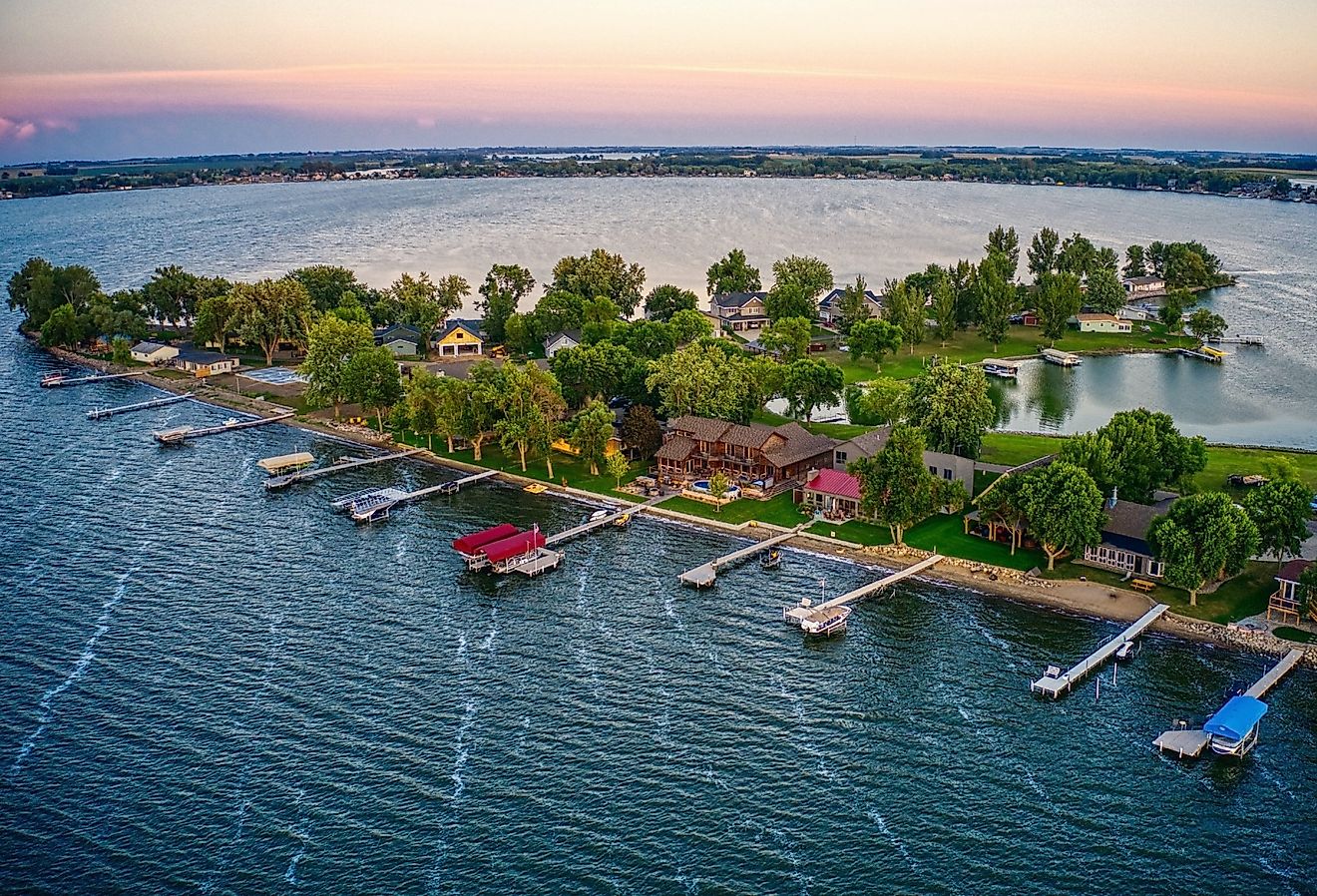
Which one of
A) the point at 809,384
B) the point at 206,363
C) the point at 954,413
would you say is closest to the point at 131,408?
the point at 206,363

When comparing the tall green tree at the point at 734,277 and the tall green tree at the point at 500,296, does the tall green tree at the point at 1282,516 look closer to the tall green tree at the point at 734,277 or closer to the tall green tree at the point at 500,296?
the tall green tree at the point at 500,296

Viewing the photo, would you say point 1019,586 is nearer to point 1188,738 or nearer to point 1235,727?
point 1188,738

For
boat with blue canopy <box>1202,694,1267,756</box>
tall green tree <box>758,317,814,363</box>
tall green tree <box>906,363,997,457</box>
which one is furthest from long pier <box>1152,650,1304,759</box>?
tall green tree <box>758,317,814,363</box>

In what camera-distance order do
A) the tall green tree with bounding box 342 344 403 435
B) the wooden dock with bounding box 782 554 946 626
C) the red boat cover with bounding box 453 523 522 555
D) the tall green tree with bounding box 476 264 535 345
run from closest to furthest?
1. the wooden dock with bounding box 782 554 946 626
2. the red boat cover with bounding box 453 523 522 555
3. the tall green tree with bounding box 342 344 403 435
4. the tall green tree with bounding box 476 264 535 345

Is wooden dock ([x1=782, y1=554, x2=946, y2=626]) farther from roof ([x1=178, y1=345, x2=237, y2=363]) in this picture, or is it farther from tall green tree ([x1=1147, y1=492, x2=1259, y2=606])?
roof ([x1=178, y1=345, x2=237, y2=363])

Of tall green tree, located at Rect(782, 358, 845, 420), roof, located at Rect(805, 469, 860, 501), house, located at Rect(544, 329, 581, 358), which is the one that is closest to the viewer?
roof, located at Rect(805, 469, 860, 501)

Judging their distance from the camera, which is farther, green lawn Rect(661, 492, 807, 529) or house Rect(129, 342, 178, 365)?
house Rect(129, 342, 178, 365)

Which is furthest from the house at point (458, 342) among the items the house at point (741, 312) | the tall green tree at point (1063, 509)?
the tall green tree at point (1063, 509)
